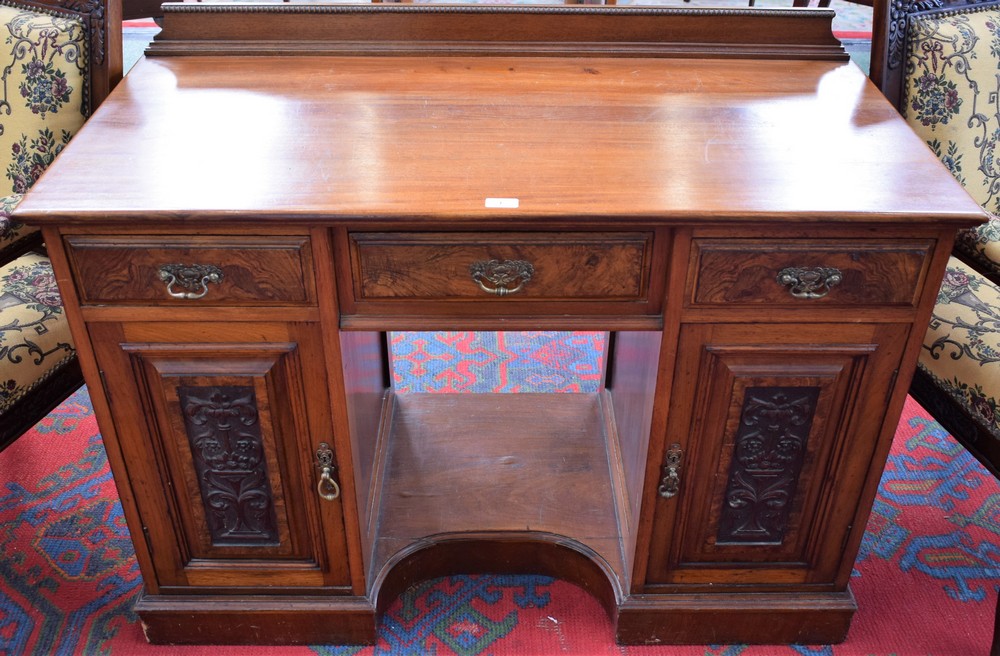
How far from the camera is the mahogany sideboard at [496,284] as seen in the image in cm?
97

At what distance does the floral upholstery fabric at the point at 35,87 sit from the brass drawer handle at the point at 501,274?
87cm

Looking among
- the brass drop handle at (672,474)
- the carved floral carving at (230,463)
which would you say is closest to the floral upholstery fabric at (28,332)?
the carved floral carving at (230,463)

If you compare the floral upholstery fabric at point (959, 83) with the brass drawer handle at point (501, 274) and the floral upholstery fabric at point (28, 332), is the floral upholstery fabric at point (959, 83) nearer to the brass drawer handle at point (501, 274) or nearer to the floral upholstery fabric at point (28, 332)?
the brass drawer handle at point (501, 274)

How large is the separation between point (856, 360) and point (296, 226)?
2.36 ft

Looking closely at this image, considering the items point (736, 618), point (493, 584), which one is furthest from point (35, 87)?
point (736, 618)

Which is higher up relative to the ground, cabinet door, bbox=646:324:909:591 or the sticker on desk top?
the sticker on desk top

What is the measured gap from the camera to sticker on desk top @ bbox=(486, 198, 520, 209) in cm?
92

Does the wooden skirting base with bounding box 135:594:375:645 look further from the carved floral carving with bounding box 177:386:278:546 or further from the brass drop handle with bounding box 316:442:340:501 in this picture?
the brass drop handle with bounding box 316:442:340:501

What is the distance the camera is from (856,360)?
1.10m

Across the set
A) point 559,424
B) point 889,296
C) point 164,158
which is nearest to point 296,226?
point 164,158

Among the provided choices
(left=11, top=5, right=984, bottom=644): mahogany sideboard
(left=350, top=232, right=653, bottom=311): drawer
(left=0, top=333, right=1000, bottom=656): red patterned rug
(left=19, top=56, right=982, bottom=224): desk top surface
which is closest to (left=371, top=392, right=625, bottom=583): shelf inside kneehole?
(left=11, top=5, right=984, bottom=644): mahogany sideboard

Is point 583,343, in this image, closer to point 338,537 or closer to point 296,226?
point 338,537

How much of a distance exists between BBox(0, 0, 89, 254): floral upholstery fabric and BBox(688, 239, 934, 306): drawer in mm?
1087

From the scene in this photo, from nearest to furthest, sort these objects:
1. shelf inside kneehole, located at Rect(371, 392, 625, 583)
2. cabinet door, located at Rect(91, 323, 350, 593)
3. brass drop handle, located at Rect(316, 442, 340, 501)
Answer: cabinet door, located at Rect(91, 323, 350, 593), brass drop handle, located at Rect(316, 442, 340, 501), shelf inside kneehole, located at Rect(371, 392, 625, 583)
